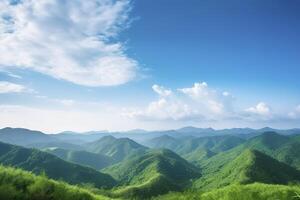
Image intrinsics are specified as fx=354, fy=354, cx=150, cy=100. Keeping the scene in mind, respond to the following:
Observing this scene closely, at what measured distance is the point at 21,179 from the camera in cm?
1733

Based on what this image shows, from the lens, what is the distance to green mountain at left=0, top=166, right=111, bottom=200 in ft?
51.3

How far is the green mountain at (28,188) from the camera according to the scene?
15644 millimetres

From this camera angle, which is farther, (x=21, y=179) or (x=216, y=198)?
(x=216, y=198)

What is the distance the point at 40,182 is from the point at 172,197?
27.6 feet

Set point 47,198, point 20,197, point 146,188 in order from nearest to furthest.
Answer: point 20,197 → point 47,198 → point 146,188

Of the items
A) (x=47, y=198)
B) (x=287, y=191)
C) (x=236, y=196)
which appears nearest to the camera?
(x=47, y=198)

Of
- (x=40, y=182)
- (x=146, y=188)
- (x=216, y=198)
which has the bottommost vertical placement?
(x=146, y=188)

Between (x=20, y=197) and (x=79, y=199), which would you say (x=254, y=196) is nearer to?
(x=79, y=199)

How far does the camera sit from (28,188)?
1672 cm

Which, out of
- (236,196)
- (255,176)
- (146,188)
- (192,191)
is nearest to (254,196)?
(236,196)

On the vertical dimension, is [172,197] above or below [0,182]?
below

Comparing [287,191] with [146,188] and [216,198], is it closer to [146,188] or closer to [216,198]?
[216,198]

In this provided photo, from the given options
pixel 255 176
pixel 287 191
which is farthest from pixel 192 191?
pixel 255 176

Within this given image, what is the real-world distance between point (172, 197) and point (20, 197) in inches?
379
